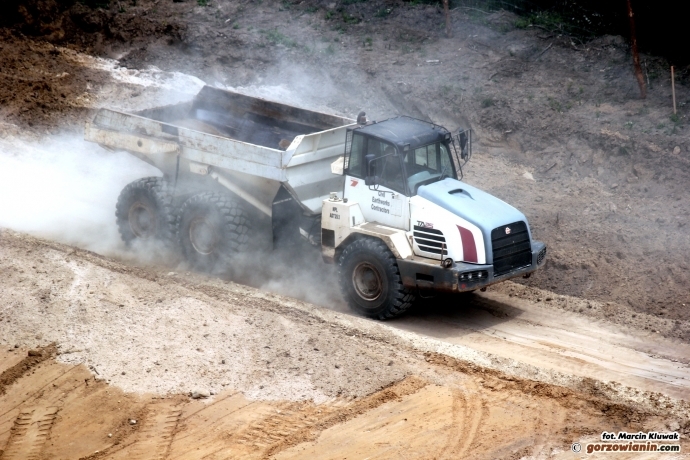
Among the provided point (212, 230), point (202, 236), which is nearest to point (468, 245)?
point (212, 230)

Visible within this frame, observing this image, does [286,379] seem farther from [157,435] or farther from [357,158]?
[357,158]

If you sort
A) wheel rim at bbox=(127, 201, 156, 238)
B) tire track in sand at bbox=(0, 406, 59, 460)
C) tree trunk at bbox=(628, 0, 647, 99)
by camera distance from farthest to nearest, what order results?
1. tree trunk at bbox=(628, 0, 647, 99)
2. wheel rim at bbox=(127, 201, 156, 238)
3. tire track in sand at bbox=(0, 406, 59, 460)

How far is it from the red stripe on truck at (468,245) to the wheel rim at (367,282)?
4.25ft

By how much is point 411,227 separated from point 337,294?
187cm

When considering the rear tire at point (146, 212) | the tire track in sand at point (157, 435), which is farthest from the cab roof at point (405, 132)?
the tire track in sand at point (157, 435)

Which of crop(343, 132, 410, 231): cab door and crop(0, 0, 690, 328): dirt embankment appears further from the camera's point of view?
crop(0, 0, 690, 328): dirt embankment

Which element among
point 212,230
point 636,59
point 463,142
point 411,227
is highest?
point 636,59

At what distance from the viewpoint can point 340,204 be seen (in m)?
12.0

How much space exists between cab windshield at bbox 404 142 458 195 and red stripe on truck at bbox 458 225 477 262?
91 centimetres

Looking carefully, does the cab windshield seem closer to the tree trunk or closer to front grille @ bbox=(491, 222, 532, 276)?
front grille @ bbox=(491, 222, 532, 276)

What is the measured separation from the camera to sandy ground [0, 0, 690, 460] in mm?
9258

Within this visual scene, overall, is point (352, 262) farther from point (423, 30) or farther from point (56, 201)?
point (423, 30)

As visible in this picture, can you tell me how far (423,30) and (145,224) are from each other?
11146 mm

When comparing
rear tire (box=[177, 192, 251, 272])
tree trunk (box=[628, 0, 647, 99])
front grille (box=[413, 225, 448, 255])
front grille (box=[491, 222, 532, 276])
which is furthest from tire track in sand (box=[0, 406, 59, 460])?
tree trunk (box=[628, 0, 647, 99])
